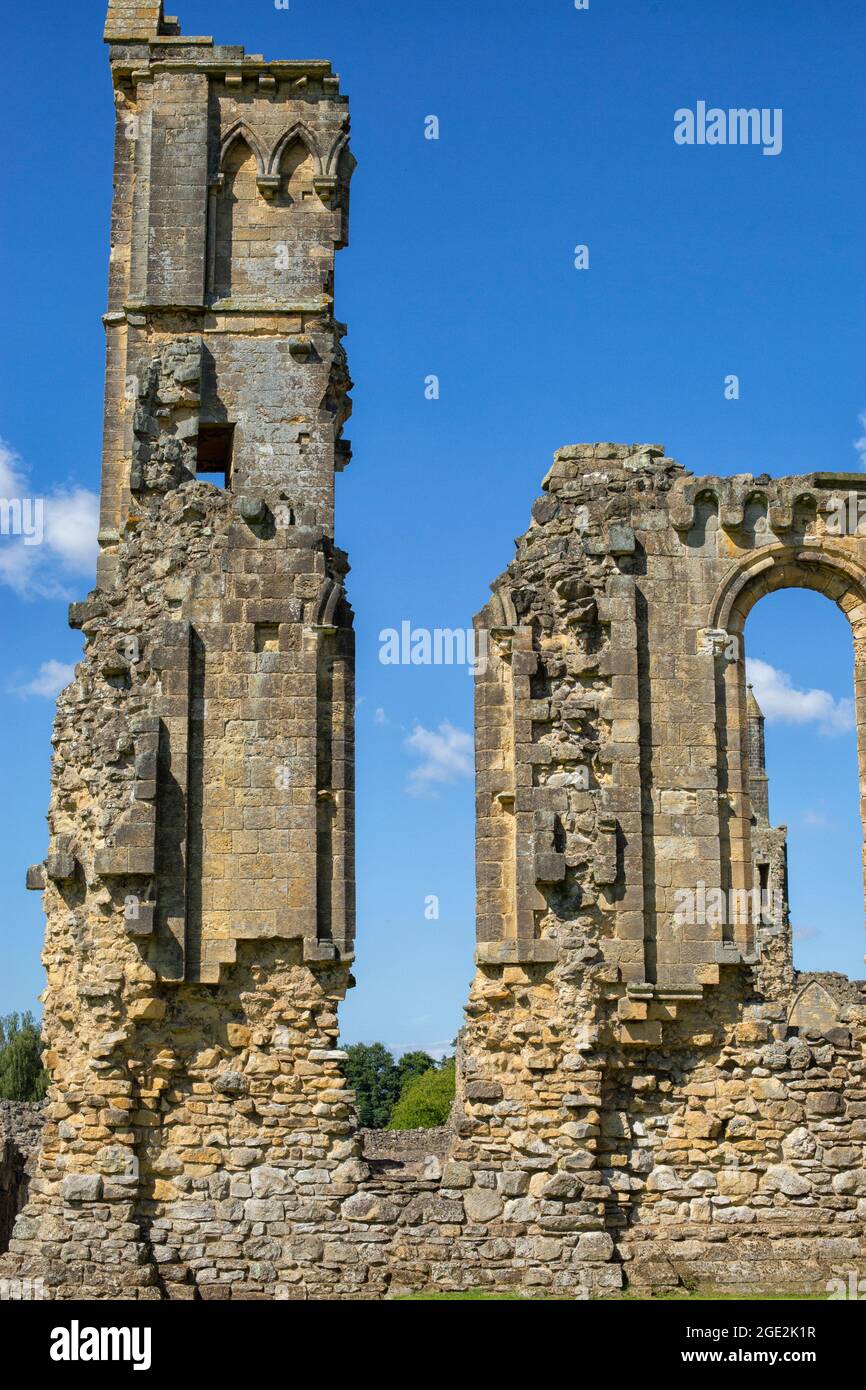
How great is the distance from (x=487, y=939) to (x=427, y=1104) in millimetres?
24904

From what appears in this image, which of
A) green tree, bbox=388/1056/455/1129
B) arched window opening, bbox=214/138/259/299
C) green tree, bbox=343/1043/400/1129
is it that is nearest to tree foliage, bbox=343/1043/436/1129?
green tree, bbox=343/1043/400/1129

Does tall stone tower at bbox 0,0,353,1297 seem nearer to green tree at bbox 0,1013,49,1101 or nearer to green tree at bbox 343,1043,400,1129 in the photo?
green tree at bbox 0,1013,49,1101

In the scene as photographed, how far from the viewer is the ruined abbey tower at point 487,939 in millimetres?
15781

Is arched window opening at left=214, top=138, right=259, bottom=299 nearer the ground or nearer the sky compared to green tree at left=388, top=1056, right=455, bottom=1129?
nearer the sky

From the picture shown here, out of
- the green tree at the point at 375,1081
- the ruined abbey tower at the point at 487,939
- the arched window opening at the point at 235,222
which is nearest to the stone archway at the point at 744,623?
the ruined abbey tower at the point at 487,939

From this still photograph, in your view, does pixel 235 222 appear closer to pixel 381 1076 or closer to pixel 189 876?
pixel 189 876

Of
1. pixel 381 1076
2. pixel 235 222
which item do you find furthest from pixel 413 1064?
pixel 235 222

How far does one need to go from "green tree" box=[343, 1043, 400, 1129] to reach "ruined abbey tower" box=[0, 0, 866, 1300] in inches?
1411

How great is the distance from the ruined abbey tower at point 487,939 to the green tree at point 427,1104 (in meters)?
21.8

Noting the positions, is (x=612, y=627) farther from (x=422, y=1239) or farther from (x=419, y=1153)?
(x=419, y=1153)

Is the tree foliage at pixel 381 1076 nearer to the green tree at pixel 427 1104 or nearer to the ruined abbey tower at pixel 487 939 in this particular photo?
the green tree at pixel 427 1104

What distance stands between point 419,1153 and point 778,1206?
288 inches

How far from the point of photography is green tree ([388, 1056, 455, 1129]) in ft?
129
